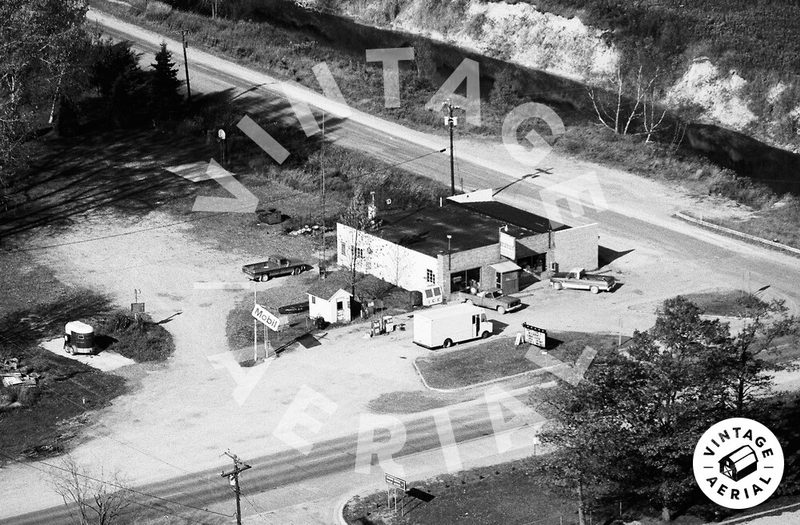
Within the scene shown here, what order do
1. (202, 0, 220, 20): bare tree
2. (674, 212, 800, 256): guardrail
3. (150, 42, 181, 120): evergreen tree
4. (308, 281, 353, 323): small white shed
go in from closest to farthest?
(308, 281, 353, 323): small white shed, (674, 212, 800, 256): guardrail, (150, 42, 181, 120): evergreen tree, (202, 0, 220, 20): bare tree

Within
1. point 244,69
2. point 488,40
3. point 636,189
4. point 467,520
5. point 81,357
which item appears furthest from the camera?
point 488,40

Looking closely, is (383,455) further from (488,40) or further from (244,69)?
(488,40)

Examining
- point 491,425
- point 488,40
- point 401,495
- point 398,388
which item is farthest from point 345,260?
point 488,40

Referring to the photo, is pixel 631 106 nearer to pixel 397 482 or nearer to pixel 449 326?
pixel 449 326

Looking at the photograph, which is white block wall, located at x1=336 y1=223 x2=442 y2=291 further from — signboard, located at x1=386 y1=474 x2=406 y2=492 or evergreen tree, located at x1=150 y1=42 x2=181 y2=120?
evergreen tree, located at x1=150 y1=42 x2=181 y2=120

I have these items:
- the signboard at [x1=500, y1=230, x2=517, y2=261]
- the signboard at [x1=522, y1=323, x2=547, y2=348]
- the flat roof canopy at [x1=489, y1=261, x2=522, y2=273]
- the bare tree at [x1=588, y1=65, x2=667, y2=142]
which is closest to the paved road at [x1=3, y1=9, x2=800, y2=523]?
the signboard at [x1=522, y1=323, x2=547, y2=348]

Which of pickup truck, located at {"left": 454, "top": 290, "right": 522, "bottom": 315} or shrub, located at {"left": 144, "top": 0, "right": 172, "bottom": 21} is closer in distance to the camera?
pickup truck, located at {"left": 454, "top": 290, "right": 522, "bottom": 315}

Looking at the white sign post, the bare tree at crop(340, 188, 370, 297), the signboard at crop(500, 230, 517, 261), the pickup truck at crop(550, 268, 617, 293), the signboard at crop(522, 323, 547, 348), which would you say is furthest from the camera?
the bare tree at crop(340, 188, 370, 297)
